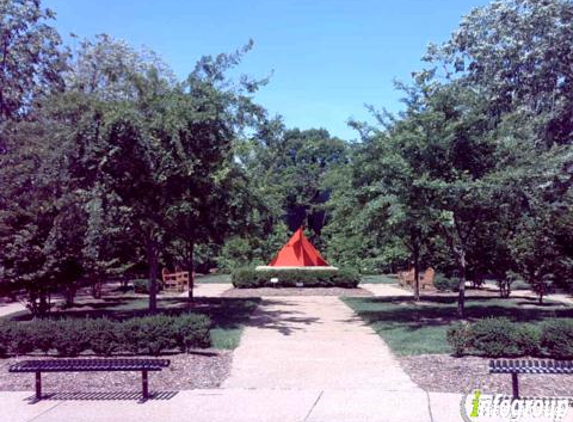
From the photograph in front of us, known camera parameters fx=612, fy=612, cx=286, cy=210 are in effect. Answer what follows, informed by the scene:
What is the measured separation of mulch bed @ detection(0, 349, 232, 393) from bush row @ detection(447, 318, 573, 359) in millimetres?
3771

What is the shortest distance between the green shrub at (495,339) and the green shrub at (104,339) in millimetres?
5637

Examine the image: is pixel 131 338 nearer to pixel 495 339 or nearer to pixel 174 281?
pixel 495 339

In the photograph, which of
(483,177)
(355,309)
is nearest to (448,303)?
(355,309)

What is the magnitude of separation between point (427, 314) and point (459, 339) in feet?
21.5

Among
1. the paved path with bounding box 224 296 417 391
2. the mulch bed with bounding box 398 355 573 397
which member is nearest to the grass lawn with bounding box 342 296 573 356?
the paved path with bounding box 224 296 417 391

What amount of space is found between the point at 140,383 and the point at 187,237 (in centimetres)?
981

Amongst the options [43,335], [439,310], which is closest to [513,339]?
[43,335]

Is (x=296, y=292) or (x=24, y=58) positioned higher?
(x=24, y=58)

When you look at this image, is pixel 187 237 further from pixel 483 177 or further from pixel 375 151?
pixel 483 177

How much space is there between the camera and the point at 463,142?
13312mm

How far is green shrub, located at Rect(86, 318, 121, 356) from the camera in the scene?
382 inches

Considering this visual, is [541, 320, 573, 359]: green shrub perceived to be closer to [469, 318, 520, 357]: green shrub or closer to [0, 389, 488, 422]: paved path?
[469, 318, 520, 357]: green shrub

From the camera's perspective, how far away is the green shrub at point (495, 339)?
9.44 meters

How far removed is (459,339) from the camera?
31.7 feet
